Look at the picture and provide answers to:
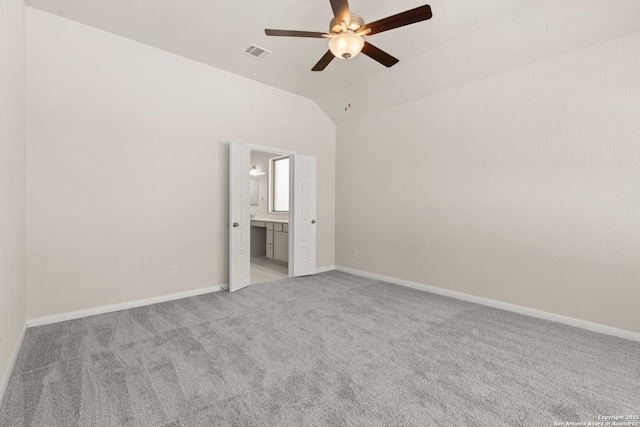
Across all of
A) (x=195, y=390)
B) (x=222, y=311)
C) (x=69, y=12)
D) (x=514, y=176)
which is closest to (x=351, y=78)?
(x=514, y=176)

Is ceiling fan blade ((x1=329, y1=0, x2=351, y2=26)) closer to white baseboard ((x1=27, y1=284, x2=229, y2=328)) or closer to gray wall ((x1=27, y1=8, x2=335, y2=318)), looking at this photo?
gray wall ((x1=27, y1=8, x2=335, y2=318))

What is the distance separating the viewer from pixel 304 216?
16.9 ft

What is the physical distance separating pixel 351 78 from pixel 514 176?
8.40 feet

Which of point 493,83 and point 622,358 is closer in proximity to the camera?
point 622,358

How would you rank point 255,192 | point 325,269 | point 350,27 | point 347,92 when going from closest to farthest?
point 350,27, point 347,92, point 325,269, point 255,192

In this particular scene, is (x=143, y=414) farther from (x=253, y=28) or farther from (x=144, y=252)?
(x=253, y=28)

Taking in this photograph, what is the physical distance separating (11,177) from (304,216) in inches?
141

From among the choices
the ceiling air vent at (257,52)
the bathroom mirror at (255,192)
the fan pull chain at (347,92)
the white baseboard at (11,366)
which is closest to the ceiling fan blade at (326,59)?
the ceiling air vent at (257,52)

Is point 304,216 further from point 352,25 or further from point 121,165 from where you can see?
point 352,25

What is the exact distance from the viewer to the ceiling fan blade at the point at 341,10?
6.92ft

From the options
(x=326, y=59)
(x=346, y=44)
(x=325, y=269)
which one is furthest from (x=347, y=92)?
(x=325, y=269)

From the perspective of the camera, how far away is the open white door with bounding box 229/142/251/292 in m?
4.12

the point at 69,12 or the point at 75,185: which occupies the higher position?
the point at 69,12

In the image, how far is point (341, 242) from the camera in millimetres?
5602
